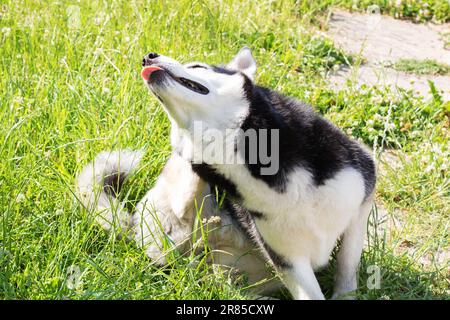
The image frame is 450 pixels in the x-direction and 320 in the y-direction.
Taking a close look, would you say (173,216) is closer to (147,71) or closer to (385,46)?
(147,71)

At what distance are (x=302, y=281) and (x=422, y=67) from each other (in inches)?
120

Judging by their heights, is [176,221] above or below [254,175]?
below

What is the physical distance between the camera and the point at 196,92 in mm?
3086

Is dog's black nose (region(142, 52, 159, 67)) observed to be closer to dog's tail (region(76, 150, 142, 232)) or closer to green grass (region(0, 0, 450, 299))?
green grass (region(0, 0, 450, 299))

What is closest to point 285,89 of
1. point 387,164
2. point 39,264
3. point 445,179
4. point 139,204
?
point 387,164

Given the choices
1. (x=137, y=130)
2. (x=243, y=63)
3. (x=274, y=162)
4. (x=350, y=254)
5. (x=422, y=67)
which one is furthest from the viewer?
(x=422, y=67)

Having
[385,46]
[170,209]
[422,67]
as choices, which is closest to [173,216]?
[170,209]

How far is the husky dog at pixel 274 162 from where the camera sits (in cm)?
304

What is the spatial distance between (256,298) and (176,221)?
58 centimetres

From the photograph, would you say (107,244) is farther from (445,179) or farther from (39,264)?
(445,179)

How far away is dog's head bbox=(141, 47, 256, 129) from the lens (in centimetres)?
305
